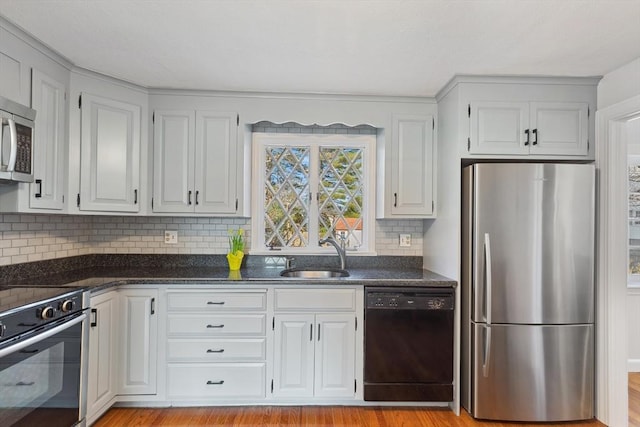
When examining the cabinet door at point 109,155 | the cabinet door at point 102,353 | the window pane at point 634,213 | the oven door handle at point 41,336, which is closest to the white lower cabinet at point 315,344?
the cabinet door at point 102,353

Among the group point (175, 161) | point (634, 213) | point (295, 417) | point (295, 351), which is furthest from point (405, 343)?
point (634, 213)

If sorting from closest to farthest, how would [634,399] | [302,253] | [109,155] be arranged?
[109,155], [634,399], [302,253]

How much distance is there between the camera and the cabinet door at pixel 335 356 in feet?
8.45

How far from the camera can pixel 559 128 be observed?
8.46 ft

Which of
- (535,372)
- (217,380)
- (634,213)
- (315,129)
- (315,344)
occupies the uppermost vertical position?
(315,129)

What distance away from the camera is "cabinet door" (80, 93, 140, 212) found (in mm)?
2537

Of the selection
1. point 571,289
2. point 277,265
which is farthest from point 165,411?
point 571,289

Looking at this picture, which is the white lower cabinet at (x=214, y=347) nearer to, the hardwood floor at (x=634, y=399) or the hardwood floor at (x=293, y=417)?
the hardwood floor at (x=293, y=417)

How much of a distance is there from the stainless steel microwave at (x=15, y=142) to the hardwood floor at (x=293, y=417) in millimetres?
1596

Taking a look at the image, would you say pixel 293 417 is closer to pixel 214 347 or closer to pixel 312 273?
pixel 214 347

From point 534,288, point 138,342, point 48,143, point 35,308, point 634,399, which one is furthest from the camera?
point 634,399

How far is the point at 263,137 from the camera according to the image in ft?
10.5

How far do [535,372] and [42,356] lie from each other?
2.81m

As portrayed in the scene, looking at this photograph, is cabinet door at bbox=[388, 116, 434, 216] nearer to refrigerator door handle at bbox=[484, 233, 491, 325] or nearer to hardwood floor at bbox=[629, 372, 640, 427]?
refrigerator door handle at bbox=[484, 233, 491, 325]
